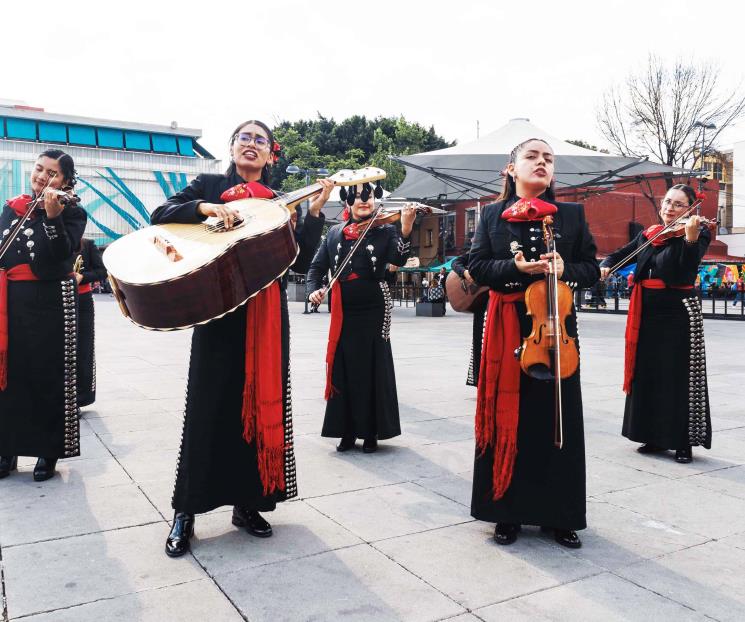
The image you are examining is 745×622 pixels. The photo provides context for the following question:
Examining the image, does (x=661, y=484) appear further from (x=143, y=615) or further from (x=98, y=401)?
(x=98, y=401)

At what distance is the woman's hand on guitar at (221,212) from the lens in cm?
309

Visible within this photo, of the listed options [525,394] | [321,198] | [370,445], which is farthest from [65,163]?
[525,394]

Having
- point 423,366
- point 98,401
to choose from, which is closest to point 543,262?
point 98,401

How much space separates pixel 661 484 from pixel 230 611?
2868mm

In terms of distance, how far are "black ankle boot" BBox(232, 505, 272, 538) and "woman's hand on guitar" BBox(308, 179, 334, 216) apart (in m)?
1.51

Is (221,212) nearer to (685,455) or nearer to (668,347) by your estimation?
(668,347)

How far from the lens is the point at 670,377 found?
4980 mm

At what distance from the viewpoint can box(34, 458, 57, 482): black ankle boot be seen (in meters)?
4.28

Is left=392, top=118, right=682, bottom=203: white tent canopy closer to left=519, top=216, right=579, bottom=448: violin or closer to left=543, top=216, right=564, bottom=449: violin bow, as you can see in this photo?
left=543, top=216, right=564, bottom=449: violin bow

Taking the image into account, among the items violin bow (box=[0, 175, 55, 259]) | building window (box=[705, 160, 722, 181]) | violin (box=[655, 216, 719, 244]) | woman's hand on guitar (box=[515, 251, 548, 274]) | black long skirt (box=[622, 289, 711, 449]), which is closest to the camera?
woman's hand on guitar (box=[515, 251, 548, 274])

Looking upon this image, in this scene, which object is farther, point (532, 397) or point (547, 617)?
point (532, 397)

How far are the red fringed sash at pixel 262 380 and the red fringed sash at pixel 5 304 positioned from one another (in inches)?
75.3

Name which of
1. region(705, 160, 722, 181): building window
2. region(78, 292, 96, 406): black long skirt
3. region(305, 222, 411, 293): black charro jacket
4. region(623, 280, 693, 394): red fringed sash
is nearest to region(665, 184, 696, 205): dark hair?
region(623, 280, 693, 394): red fringed sash

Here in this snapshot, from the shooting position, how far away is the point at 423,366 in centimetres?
955
